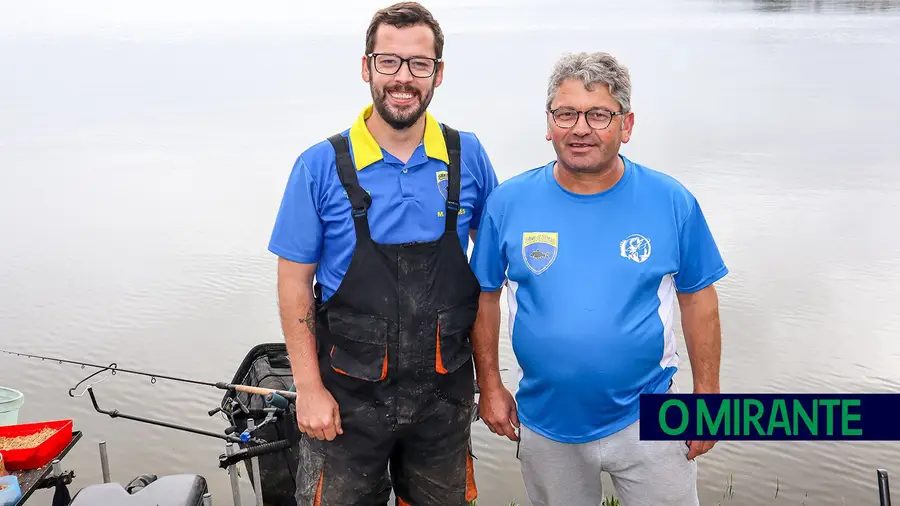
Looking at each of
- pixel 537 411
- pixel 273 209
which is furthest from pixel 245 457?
pixel 273 209

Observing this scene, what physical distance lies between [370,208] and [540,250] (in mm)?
498

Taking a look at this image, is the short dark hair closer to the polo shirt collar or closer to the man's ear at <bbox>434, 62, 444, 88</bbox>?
the man's ear at <bbox>434, 62, 444, 88</bbox>

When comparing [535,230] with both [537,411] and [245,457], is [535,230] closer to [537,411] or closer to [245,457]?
[537,411]

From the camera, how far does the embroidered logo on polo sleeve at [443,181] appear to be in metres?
2.59

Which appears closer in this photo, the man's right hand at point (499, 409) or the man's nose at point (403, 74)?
the man's nose at point (403, 74)

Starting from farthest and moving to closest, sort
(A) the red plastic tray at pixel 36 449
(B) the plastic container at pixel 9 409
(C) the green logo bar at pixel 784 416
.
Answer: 1. (B) the plastic container at pixel 9 409
2. (A) the red plastic tray at pixel 36 449
3. (C) the green logo bar at pixel 784 416

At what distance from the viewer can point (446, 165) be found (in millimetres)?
2613

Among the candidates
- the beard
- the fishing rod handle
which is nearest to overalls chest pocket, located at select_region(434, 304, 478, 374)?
the beard

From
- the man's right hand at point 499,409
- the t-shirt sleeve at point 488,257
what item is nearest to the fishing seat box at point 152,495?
the man's right hand at point 499,409

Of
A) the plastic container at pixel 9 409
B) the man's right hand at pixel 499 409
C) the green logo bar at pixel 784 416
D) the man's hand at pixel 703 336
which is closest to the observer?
the green logo bar at pixel 784 416

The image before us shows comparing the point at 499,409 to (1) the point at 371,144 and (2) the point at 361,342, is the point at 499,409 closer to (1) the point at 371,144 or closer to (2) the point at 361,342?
(2) the point at 361,342

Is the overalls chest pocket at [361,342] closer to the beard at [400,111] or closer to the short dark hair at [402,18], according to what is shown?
the beard at [400,111]

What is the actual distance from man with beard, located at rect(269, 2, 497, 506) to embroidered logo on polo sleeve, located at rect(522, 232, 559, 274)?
0.24 metres

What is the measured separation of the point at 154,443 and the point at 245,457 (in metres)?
2.53
